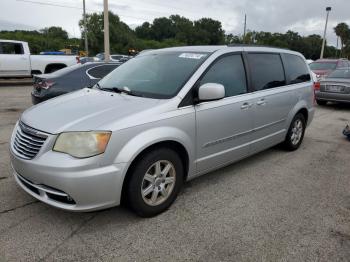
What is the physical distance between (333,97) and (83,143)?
986 cm

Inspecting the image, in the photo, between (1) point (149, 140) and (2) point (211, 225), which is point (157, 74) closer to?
(1) point (149, 140)

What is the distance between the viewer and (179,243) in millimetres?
2947

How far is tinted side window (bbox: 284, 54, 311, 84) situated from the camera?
5.36 metres

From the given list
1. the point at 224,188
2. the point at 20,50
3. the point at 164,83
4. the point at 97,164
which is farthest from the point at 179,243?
the point at 20,50

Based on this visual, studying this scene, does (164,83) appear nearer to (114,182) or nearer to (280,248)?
(114,182)

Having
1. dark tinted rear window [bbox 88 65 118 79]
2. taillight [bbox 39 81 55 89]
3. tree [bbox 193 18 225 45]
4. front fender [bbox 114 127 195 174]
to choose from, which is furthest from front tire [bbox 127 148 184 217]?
tree [bbox 193 18 225 45]

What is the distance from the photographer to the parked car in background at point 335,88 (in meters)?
10.5

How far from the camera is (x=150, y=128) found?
10.3 ft

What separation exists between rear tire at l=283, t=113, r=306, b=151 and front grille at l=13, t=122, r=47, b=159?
12.9ft

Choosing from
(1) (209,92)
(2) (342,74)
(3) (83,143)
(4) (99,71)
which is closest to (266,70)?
(1) (209,92)

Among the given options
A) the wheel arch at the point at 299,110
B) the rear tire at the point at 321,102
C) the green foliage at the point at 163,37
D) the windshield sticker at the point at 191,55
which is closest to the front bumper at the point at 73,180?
the windshield sticker at the point at 191,55

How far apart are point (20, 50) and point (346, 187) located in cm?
1379

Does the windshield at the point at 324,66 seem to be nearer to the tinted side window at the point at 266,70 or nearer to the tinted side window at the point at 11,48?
the tinted side window at the point at 266,70

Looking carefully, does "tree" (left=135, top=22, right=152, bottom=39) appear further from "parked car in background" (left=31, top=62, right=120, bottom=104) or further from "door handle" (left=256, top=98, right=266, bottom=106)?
"door handle" (left=256, top=98, right=266, bottom=106)
